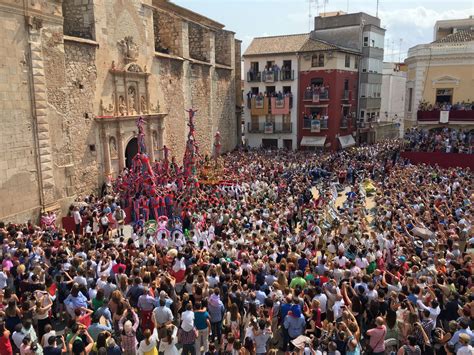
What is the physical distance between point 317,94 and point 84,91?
71.1 feet

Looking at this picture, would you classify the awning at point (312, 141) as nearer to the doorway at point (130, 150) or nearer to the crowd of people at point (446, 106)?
the crowd of people at point (446, 106)

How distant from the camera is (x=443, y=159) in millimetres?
25422

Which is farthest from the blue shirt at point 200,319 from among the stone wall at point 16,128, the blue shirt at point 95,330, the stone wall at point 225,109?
the stone wall at point 225,109

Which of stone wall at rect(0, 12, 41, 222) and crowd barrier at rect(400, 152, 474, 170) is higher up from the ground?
stone wall at rect(0, 12, 41, 222)

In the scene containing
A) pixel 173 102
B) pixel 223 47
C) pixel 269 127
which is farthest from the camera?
pixel 269 127

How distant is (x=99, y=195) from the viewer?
18.6 metres

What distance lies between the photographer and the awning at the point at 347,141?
3509 cm

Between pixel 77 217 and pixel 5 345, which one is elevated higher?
pixel 5 345

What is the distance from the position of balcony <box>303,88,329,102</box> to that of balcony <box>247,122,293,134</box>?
2.88 m

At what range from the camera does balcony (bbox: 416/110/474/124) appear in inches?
1092

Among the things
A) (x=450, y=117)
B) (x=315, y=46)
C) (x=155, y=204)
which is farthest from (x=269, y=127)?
(x=155, y=204)

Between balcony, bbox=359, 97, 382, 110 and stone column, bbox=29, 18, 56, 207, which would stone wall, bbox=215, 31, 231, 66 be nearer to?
balcony, bbox=359, 97, 382, 110

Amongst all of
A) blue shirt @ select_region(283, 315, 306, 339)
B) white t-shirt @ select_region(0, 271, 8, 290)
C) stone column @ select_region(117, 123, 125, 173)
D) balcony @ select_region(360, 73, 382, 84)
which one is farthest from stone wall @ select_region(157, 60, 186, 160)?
balcony @ select_region(360, 73, 382, 84)

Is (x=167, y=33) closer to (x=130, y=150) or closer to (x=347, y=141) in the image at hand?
(x=130, y=150)
